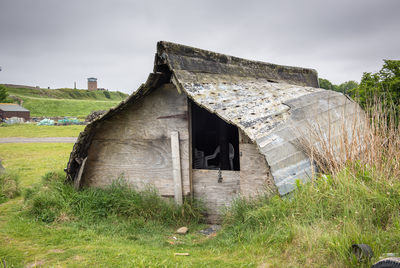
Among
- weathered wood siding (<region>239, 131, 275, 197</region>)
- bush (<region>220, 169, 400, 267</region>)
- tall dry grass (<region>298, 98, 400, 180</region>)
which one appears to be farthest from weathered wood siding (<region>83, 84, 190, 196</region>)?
tall dry grass (<region>298, 98, 400, 180</region>)

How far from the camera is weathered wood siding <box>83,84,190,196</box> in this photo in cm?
566

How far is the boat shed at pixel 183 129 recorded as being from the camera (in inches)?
197

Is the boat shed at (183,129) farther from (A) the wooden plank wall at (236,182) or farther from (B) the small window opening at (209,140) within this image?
(B) the small window opening at (209,140)

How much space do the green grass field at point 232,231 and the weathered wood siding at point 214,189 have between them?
0.37 metres

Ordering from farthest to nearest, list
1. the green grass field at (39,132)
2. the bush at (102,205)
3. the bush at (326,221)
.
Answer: the green grass field at (39,132)
the bush at (102,205)
the bush at (326,221)

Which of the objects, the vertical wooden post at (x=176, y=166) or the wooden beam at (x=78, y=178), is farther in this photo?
the wooden beam at (x=78, y=178)

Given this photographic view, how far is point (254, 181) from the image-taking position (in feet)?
16.4

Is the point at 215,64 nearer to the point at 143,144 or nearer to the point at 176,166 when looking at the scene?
the point at 143,144

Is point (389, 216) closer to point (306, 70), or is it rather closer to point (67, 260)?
point (67, 260)

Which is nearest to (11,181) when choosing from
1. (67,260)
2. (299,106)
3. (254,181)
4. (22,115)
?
(67,260)

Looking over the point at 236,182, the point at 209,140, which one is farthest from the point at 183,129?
the point at 209,140

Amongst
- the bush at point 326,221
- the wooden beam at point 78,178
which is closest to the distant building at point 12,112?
the wooden beam at point 78,178

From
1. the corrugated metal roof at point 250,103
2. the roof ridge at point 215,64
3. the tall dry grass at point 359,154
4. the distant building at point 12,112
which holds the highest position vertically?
the distant building at point 12,112

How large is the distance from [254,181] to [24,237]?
3.36m
